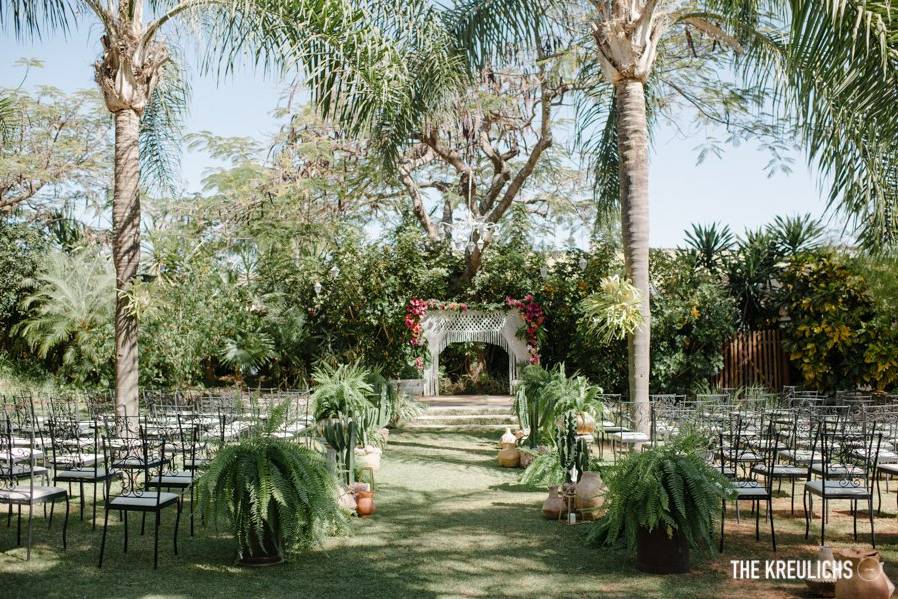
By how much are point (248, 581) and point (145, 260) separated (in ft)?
47.8

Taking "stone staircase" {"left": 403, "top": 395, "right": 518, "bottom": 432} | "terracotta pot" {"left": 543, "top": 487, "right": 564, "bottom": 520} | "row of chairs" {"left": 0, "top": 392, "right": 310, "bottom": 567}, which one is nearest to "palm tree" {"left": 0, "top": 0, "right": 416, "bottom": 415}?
"row of chairs" {"left": 0, "top": 392, "right": 310, "bottom": 567}

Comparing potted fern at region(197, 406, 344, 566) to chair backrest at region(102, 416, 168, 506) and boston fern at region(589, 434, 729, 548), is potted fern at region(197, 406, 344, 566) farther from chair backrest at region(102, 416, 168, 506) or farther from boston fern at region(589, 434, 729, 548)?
boston fern at region(589, 434, 729, 548)

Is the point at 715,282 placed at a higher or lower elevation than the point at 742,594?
higher

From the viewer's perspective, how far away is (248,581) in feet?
18.7

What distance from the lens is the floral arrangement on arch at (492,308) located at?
18156 mm

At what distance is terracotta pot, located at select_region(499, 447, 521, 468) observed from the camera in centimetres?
1086

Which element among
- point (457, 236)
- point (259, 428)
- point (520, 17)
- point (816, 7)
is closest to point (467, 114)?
point (457, 236)

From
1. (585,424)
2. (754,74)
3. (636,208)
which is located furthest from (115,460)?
(754,74)

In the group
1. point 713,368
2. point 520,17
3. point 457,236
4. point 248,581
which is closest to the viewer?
point 248,581

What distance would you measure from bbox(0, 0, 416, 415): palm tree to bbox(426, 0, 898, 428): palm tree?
250 cm

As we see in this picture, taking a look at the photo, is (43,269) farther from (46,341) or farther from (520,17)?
(520,17)

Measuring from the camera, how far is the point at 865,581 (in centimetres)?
484

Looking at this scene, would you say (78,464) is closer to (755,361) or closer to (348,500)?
(348,500)

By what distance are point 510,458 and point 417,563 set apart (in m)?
4.75
